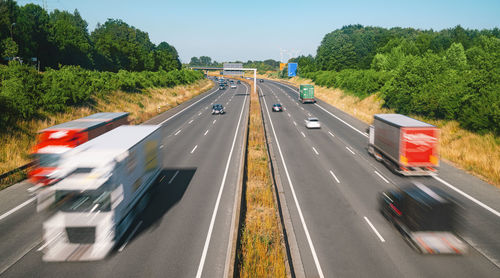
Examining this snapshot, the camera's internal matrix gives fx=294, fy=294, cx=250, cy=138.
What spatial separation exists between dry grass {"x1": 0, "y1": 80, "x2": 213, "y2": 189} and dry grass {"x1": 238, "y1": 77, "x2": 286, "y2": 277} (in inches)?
566

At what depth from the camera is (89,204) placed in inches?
390

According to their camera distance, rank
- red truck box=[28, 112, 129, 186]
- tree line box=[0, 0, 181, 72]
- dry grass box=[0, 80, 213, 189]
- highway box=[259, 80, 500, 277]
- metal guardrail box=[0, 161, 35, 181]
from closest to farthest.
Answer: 1. highway box=[259, 80, 500, 277]
2. red truck box=[28, 112, 129, 186]
3. metal guardrail box=[0, 161, 35, 181]
4. dry grass box=[0, 80, 213, 189]
5. tree line box=[0, 0, 181, 72]

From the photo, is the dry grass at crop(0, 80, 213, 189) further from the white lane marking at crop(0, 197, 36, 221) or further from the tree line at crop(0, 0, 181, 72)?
the tree line at crop(0, 0, 181, 72)

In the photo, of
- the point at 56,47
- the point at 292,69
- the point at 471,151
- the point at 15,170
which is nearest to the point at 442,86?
the point at 471,151

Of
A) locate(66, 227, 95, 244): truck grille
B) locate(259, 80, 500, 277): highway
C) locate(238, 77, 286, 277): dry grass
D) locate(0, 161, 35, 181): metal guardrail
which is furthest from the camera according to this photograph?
locate(0, 161, 35, 181): metal guardrail

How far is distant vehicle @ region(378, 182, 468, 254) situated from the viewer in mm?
10508

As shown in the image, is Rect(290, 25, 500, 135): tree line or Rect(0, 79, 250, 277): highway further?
Rect(290, 25, 500, 135): tree line

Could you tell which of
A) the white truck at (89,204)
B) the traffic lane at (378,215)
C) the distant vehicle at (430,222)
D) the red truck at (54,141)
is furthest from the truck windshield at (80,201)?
the distant vehicle at (430,222)

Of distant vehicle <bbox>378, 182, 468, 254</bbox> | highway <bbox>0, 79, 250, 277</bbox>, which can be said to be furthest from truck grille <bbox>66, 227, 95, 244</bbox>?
distant vehicle <bbox>378, 182, 468, 254</bbox>

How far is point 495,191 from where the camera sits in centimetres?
1669

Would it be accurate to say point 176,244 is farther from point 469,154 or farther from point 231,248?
point 469,154

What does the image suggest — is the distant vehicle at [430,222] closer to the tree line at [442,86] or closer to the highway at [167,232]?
the highway at [167,232]

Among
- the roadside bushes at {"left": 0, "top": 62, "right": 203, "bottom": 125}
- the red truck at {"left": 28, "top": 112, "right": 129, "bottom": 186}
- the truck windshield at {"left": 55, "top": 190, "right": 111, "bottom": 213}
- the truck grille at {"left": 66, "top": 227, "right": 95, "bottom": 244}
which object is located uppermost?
the roadside bushes at {"left": 0, "top": 62, "right": 203, "bottom": 125}

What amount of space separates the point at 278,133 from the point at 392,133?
1572 centimetres
